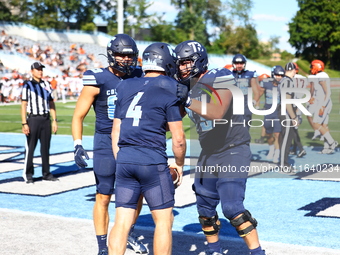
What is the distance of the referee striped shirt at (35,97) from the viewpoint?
28.6 feet

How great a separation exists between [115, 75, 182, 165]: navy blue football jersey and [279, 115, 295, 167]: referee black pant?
6464mm

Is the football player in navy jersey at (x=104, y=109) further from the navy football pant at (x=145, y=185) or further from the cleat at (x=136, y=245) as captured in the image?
the navy football pant at (x=145, y=185)

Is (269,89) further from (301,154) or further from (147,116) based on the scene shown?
(147,116)

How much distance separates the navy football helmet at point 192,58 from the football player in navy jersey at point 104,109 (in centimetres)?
63

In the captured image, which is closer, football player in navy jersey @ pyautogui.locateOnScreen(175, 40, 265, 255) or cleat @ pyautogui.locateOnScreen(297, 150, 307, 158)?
football player in navy jersey @ pyautogui.locateOnScreen(175, 40, 265, 255)

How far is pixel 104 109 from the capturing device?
16.7 feet

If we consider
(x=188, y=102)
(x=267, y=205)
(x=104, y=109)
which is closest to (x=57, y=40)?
(x=267, y=205)

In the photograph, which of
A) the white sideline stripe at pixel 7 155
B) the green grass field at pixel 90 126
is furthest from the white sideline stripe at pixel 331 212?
the green grass field at pixel 90 126

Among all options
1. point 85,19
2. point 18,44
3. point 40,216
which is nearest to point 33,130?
point 40,216

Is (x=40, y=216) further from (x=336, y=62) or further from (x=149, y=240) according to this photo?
A: (x=336, y=62)

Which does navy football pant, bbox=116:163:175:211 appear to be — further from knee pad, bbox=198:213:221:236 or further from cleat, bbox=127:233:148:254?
cleat, bbox=127:233:148:254

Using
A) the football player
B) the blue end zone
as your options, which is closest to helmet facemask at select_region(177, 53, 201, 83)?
the blue end zone

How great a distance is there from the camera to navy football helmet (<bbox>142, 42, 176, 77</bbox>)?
405 centimetres

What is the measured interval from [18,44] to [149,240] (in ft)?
138
